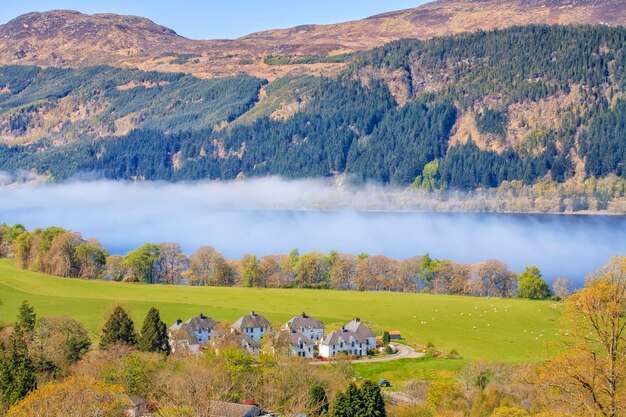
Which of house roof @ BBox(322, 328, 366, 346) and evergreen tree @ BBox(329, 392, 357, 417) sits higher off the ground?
evergreen tree @ BBox(329, 392, 357, 417)

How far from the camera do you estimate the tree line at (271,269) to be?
111250mm

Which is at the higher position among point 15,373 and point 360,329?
point 15,373

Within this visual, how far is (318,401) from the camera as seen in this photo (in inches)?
1852

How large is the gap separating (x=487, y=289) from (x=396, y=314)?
23487mm

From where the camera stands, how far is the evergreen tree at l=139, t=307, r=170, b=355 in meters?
63.3

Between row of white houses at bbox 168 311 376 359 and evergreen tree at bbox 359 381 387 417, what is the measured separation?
23297mm

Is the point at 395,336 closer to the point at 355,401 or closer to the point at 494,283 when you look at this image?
the point at 494,283

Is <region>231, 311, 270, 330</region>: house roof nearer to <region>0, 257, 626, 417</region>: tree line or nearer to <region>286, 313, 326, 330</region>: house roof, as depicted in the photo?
<region>286, 313, 326, 330</region>: house roof

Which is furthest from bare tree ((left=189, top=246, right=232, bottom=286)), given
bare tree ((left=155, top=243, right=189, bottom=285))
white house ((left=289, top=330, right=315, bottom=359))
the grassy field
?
white house ((left=289, top=330, right=315, bottom=359))

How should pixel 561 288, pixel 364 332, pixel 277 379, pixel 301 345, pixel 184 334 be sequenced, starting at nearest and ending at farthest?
pixel 277 379, pixel 184 334, pixel 301 345, pixel 364 332, pixel 561 288

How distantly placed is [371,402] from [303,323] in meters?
35.1

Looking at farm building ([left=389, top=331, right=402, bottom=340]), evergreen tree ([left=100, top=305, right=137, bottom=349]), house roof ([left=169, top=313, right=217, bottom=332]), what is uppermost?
evergreen tree ([left=100, top=305, right=137, bottom=349])

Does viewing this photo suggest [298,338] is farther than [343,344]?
No

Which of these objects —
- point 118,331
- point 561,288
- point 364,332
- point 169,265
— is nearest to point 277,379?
point 118,331
